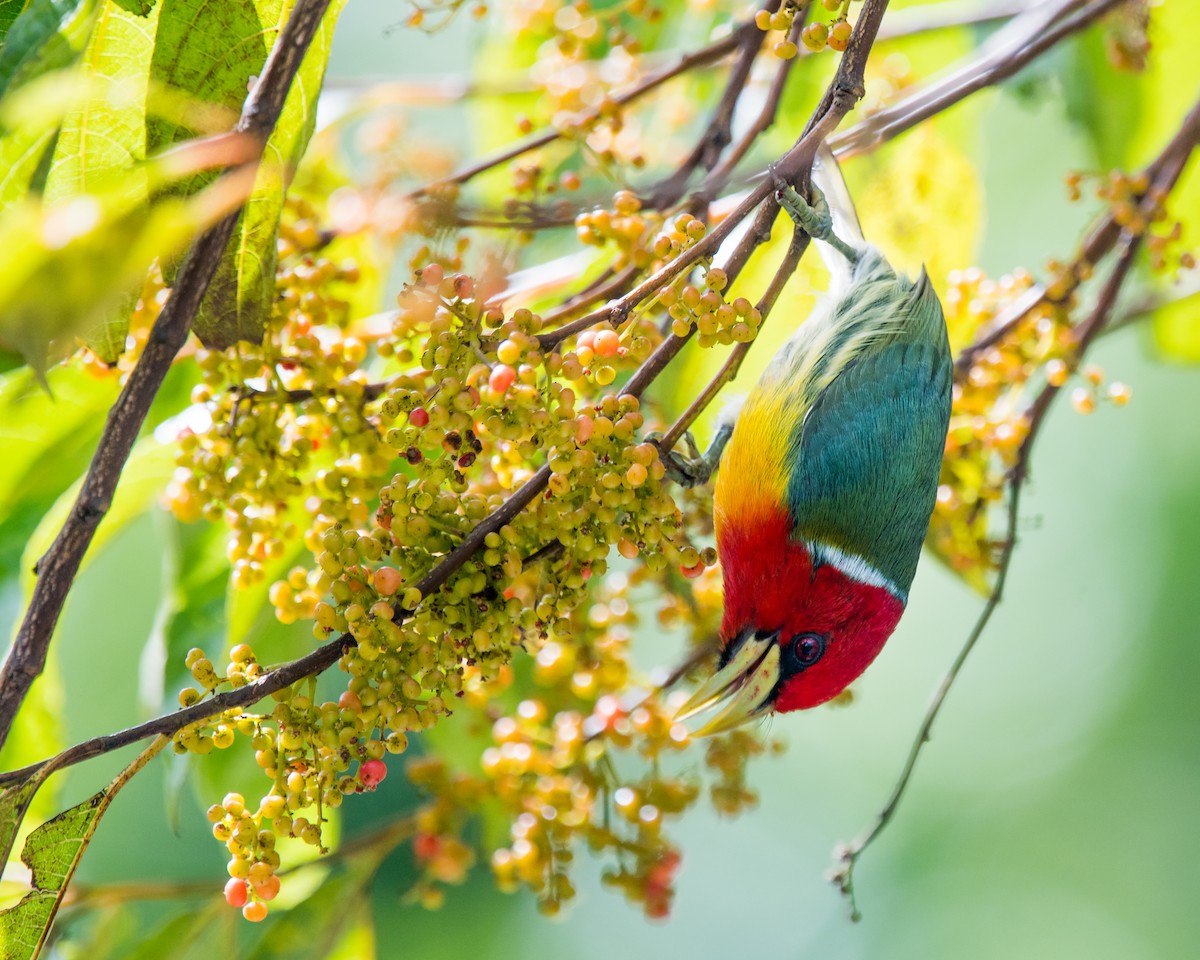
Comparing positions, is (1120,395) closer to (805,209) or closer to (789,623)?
(789,623)

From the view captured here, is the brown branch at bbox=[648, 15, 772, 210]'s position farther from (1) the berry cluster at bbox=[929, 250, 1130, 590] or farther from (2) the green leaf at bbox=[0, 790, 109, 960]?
(2) the green leaf at bbox=[0, 790, 109, 960]

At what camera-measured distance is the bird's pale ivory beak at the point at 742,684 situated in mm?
1904

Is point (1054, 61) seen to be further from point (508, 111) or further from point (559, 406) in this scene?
point (559, 406)

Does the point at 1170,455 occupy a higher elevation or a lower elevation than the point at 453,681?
lower

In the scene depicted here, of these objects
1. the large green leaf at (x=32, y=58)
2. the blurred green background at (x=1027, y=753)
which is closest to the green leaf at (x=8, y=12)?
the large green leaf at (x=32, y=58)

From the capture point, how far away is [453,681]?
50.0 inches

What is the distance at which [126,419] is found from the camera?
117 cm

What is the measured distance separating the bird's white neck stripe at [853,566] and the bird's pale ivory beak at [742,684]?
0.18 metres

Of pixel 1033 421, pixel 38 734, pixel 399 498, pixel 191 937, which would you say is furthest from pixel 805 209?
pixel 191 937

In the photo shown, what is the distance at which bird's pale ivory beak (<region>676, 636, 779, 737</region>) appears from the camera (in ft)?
6.25

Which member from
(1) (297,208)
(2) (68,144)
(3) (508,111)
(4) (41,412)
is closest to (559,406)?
(2) (68,144)

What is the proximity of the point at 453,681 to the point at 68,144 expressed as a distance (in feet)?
2.49

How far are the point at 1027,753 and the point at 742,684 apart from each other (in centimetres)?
633

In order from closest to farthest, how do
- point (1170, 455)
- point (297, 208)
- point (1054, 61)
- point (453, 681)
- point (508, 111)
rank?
point (453, 681) → point (297, 208) → point (1054, 61) → point (508, 111) → point (1170, 455)
